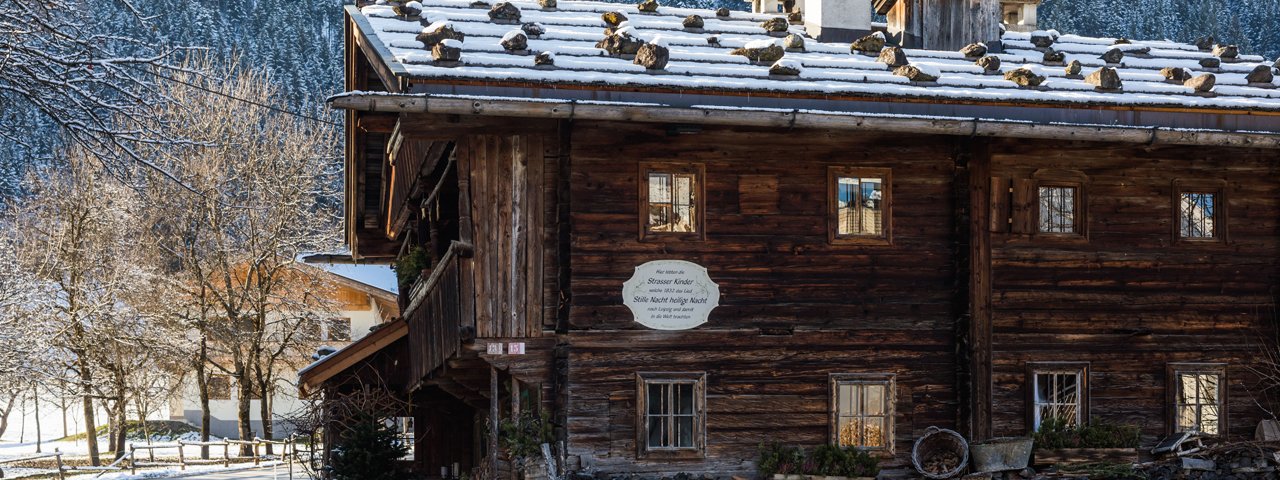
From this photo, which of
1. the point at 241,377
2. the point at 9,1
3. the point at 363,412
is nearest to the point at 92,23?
the point at 9,1

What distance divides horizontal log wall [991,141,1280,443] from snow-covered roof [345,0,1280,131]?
0.74 metres

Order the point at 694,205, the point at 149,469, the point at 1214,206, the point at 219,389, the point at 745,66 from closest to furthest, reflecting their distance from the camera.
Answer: the point at 694,205
the point at 745,66
the point at 1214,206
the point at 149,469
the point at 219,389

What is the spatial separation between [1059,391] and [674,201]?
17.0ft

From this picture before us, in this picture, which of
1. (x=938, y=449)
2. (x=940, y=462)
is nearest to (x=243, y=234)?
(x=938, y=449)

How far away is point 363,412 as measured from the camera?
22891 mm

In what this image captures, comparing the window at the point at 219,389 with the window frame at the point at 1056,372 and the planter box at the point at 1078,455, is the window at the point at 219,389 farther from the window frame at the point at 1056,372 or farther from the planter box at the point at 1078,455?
the planter box at the point at 1078,455

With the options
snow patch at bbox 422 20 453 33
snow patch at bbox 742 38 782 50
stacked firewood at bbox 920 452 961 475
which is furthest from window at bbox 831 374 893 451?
snow patch at bbox 422 20 453 33

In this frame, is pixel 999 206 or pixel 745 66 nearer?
pixel 745 66

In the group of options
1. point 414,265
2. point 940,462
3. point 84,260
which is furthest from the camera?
point 84,260

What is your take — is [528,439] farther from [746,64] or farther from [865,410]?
[746,64]

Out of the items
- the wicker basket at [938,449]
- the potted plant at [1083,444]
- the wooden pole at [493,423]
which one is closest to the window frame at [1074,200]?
the potted plant at [1083,444]

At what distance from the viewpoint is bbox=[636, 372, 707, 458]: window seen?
1742 centimetres

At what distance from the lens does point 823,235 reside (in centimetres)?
1792

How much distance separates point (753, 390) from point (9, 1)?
9858 mm
